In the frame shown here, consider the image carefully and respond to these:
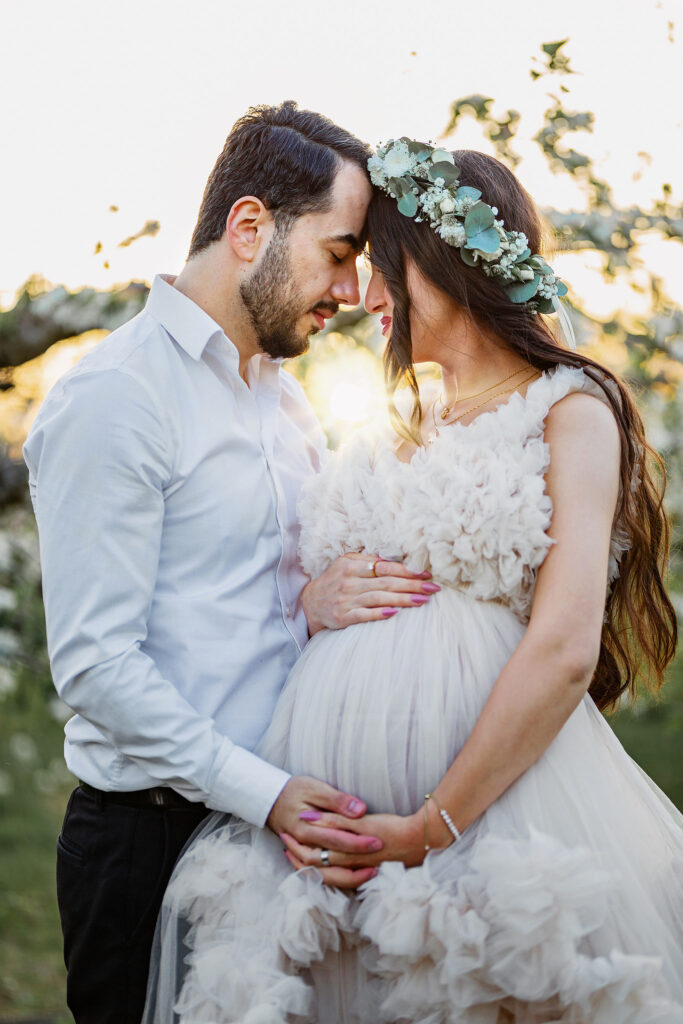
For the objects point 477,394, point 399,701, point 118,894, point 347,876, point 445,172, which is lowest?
point 118,894

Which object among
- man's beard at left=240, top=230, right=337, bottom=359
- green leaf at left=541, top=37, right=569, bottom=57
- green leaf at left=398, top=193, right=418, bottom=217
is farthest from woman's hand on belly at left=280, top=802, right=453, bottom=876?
green leaf at left=541, top=37, right=569, bottom=57

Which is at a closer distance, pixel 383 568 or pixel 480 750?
pixel 480 750

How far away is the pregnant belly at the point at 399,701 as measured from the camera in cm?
191

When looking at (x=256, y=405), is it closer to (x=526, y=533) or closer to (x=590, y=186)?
(x=526, y=533)

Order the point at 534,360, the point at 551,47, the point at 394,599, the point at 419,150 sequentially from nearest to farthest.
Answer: the point at 394,599 → the point at 534,360 → the point at 419,150 → the point at 551,47

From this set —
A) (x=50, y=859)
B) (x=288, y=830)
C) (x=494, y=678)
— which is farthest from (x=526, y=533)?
(x=50, y=859)

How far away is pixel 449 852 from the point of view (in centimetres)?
182

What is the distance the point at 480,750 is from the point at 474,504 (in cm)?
50

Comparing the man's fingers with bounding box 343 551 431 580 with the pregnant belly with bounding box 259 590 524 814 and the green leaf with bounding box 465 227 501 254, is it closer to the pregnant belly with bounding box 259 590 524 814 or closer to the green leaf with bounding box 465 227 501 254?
the pregnant belly with bounding box 259 590 524 814

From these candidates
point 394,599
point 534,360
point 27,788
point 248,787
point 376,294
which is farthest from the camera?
point 27,788

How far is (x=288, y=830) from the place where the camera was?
191 cm

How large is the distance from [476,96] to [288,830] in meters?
2.50

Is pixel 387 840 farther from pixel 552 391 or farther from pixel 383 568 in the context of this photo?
pixel 552 391

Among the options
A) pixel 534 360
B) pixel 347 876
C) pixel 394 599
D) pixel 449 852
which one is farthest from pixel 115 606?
pixel 534 360
